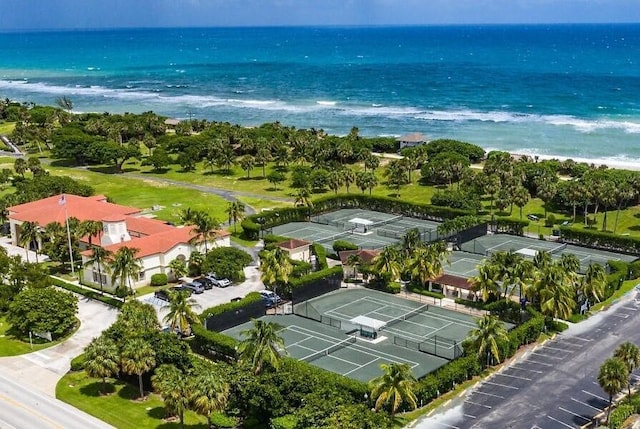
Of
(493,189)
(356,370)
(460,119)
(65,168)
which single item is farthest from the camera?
(460,119)

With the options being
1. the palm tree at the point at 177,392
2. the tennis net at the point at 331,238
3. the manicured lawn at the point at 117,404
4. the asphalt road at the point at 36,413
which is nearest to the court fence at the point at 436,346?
the manicured lawn at the point at 117,404

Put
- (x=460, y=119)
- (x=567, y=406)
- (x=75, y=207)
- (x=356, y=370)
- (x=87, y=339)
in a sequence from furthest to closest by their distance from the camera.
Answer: (x=460, y=119) < (x=75, y=207) < (x=87, y=339) < (x=356, y=370) < (x=567, y=406)

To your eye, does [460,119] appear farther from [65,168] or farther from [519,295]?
[519,295]

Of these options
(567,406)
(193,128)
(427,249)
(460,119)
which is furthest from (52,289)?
(460,119)

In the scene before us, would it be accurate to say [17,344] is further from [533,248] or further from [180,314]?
[533,248]

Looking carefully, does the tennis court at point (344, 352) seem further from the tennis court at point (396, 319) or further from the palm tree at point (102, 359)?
the palm tree at point (102, 359)
